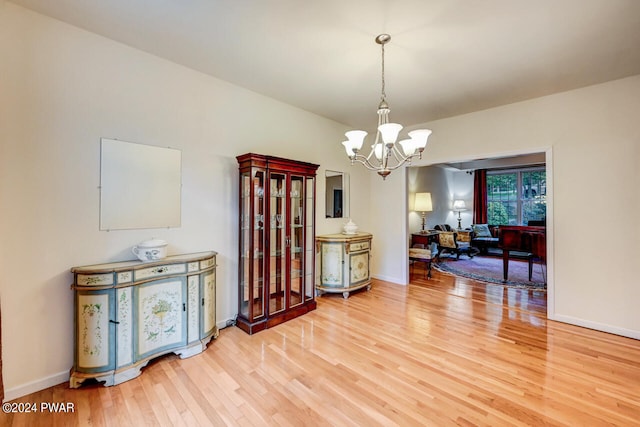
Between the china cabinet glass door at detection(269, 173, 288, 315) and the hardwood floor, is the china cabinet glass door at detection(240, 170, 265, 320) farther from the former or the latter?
the hardwood floor

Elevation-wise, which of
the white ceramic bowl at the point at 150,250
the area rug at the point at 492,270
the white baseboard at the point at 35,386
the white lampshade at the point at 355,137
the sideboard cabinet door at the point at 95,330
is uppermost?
the white lampshade at the point at 355,137

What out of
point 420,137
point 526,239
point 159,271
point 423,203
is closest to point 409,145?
point 420,137

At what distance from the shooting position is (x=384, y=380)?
2111 mm

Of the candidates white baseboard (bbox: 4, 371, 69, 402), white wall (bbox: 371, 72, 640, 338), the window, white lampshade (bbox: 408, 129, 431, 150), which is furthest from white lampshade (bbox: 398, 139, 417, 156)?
the window

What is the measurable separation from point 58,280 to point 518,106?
17.5ft

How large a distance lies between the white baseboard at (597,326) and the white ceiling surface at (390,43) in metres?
2.75

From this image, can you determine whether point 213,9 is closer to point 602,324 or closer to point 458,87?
point 458,87

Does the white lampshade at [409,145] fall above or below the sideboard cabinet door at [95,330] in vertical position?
above

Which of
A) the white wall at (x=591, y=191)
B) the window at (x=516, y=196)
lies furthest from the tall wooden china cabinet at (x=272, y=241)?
the window at (x=516, y=196)

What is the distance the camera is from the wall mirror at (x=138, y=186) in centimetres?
230

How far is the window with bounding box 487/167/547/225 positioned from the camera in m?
7.62

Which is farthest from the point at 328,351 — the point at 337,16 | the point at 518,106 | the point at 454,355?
the point at 518,106

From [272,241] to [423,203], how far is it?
5.18m

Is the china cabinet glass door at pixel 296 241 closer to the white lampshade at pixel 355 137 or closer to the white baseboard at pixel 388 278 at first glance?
the white lampshade at pixel 355 137
